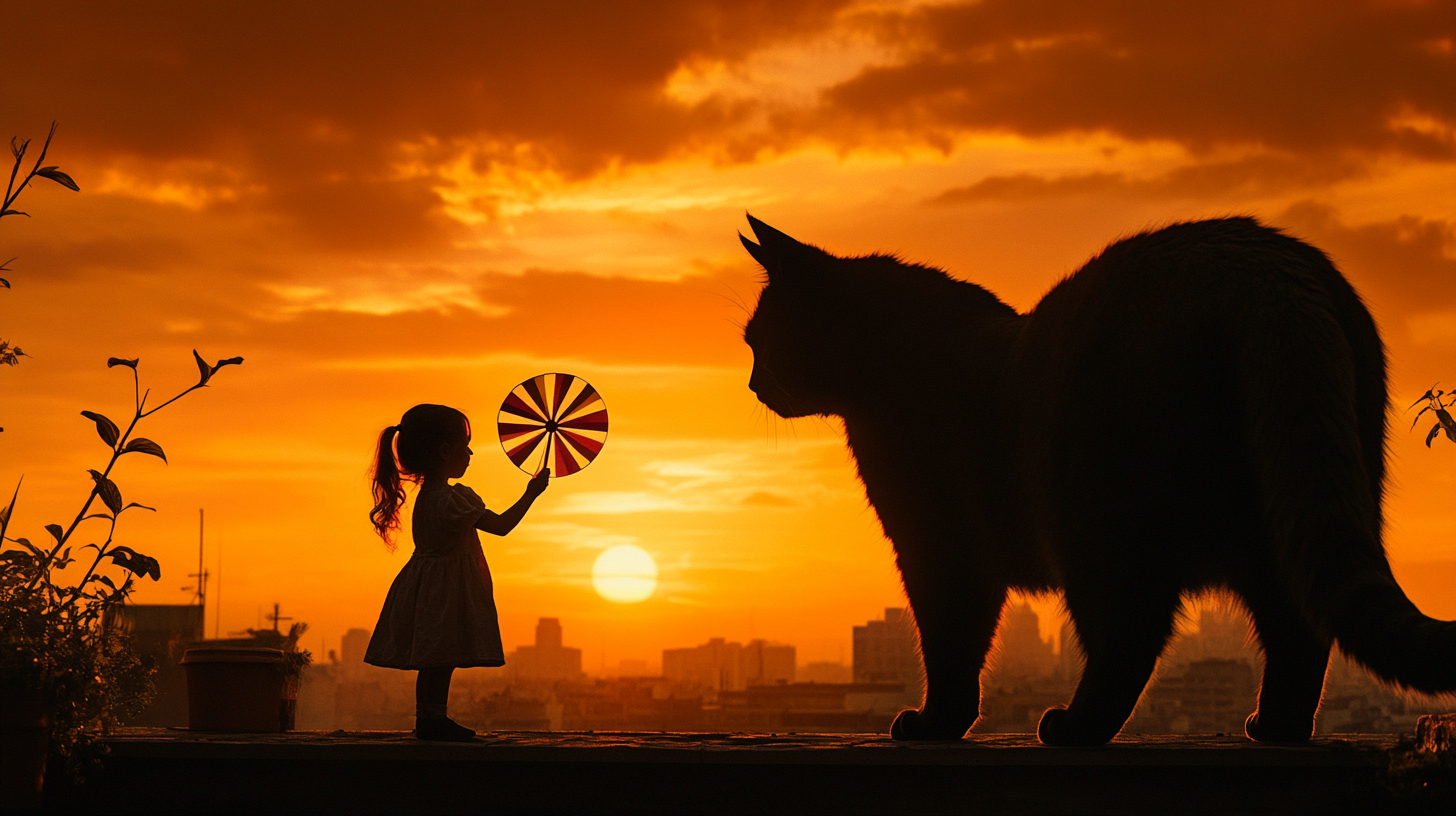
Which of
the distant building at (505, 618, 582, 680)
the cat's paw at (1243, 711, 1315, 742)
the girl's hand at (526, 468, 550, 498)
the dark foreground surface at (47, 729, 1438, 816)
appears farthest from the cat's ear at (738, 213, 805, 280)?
the distant building at (505, 618, 582, 680)

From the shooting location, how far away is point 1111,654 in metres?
4.36

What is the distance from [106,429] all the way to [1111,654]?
4332 mm

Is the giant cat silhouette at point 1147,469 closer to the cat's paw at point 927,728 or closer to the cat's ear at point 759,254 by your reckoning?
the cat's paw at point 927,728

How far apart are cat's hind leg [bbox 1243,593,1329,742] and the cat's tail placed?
646mm

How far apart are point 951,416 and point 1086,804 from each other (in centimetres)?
189

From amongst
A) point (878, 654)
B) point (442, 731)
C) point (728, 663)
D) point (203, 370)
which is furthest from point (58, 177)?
point (728, 663)

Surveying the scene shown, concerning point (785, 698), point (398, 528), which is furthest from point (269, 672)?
point (785, 698)

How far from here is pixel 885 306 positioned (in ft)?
19.2

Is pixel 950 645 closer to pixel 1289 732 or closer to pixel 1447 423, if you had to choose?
pixel 1289 732

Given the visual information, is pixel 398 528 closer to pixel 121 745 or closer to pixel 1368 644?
pixel 121 745

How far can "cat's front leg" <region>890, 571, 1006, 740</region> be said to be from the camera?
536 centimetres

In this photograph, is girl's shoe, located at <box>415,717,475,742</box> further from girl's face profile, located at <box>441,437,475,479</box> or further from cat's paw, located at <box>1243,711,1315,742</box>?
cat's paw, located at <box>1243,711,1315,742</box>

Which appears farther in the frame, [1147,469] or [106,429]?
[106,429]

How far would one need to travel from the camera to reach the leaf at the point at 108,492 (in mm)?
→ 4766
